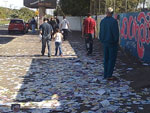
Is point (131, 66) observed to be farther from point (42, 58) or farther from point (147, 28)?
point (42, 58)

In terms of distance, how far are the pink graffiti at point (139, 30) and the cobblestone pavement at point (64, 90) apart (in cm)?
192

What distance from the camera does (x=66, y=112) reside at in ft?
19.2

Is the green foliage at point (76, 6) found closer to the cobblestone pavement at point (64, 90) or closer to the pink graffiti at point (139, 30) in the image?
the pink graffiti at point (139, 30)

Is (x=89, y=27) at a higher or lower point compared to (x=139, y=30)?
higher

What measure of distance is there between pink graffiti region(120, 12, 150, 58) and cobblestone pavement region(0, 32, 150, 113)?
6.32 feet

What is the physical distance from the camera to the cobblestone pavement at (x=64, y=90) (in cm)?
616

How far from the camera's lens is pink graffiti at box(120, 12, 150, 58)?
456 inches

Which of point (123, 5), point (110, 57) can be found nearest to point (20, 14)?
point (123, 5)

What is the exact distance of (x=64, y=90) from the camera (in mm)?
7602

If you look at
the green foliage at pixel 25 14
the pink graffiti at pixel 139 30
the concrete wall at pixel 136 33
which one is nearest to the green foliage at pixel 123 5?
the concrete wall at pixel 136 33

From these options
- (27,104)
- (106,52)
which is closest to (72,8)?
(106,52)

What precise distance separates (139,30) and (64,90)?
6.09 metres

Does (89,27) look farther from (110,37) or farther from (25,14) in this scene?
(25,14)

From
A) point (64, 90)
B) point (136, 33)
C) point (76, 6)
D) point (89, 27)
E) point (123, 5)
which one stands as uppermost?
point (76, 6)
